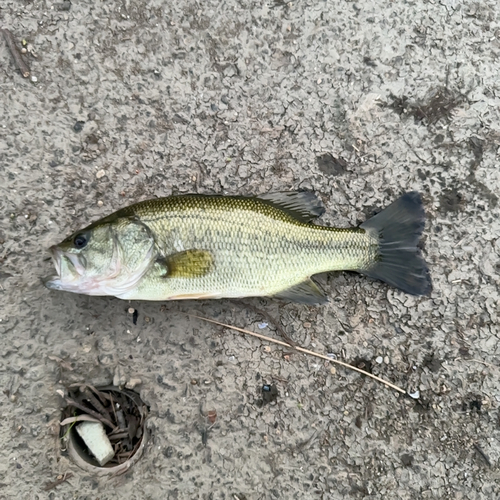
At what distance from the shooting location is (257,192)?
2.73 m

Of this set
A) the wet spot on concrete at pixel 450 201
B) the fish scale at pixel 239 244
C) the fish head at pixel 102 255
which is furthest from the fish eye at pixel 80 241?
the wet spot on concrete at pixel 450 201

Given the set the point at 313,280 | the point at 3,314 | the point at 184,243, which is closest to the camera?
the point at 184,243

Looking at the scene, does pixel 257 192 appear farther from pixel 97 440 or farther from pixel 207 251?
pixel 97 440

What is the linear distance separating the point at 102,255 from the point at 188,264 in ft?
1.58

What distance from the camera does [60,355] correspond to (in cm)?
256

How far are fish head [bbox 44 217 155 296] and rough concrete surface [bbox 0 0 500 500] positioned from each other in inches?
13.7

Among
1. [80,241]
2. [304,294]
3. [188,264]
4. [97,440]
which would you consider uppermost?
[80,241]

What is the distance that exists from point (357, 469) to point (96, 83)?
3035 millimetres

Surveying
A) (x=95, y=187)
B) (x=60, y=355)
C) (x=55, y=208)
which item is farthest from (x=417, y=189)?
(x=60, y=355)

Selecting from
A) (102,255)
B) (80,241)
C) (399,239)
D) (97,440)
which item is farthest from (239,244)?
(97,440)

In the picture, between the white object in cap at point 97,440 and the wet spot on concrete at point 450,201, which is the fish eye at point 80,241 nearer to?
the white object in cap at point 97,440

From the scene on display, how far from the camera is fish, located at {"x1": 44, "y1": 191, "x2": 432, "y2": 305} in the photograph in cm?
229

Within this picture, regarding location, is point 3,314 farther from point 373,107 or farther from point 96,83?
point 373,107

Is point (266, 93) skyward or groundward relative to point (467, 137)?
skyward
